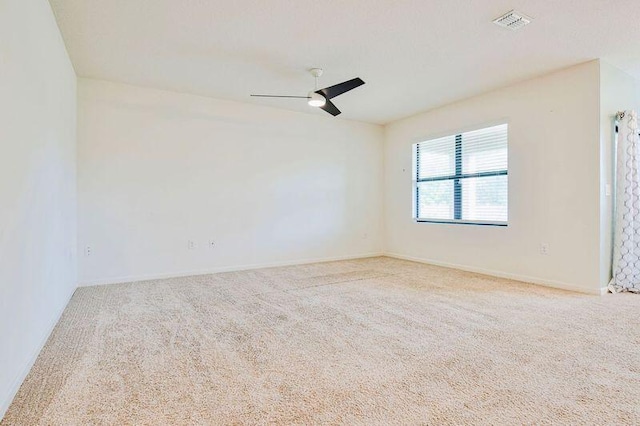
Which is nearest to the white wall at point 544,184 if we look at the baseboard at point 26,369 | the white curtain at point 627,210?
the white curtain at point 627,210

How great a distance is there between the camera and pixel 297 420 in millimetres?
1499

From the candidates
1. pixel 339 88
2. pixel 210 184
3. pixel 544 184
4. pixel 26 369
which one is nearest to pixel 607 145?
pixel 544 184

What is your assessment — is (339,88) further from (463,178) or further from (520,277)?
(520,277)

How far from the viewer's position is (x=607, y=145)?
3.65m

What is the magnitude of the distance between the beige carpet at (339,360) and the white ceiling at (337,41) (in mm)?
2463

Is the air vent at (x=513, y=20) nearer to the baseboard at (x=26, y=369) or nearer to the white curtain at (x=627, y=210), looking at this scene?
the white curtain at (x=627, y=210)

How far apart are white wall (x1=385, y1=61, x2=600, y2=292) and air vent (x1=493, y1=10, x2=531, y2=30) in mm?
1422

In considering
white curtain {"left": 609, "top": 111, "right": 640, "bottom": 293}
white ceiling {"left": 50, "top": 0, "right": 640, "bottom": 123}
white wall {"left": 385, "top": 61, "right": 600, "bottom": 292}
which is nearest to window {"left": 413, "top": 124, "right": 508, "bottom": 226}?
white wall {"left": 385, "top": 61, "right": 600, "bottom": 292}

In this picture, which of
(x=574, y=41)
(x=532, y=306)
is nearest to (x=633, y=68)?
(x=574, y=41)

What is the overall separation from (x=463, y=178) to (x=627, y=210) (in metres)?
1.86

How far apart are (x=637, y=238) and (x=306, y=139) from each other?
4.41m

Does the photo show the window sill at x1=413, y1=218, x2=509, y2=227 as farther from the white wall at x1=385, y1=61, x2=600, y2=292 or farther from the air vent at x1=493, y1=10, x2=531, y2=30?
the air vent at x1=493, y1=10, x2=531, y2=30

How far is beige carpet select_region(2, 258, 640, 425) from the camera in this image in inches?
61.7

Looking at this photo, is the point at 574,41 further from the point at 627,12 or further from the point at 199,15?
the point at 199,15
